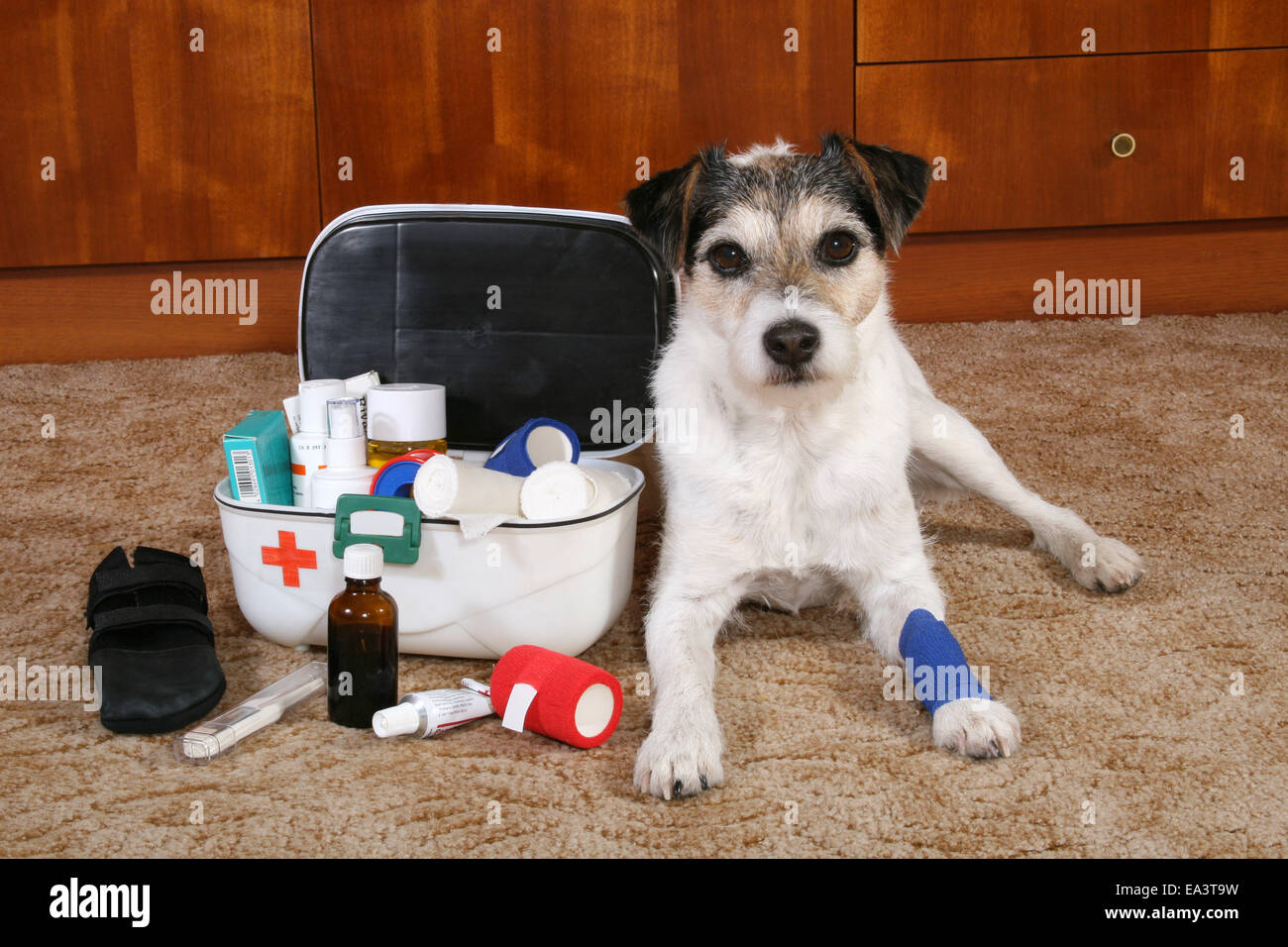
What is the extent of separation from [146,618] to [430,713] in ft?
1.59

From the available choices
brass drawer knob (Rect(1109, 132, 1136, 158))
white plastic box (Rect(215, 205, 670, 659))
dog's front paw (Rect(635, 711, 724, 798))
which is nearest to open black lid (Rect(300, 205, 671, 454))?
white plastic box (Rect(215, 205, 670, 659))

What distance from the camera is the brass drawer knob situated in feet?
10.4

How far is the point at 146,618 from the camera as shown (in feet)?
5.39

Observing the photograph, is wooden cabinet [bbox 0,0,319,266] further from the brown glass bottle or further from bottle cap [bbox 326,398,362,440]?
the brown glass bottle

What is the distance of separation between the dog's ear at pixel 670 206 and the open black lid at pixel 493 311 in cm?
22

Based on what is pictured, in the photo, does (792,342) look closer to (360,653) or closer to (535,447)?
(535,447)

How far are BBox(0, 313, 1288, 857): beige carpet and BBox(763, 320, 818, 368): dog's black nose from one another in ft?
1.62

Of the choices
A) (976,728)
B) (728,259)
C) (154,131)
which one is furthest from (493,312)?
(154,131)

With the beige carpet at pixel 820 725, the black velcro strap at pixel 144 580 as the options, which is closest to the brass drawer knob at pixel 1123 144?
the beige carpet at pixel 820 725

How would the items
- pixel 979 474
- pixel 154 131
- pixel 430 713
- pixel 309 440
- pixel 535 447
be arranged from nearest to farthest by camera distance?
pixel 430 713, pixel 309 440, pixel 535 447, pixel 979 474, pixel 154 131

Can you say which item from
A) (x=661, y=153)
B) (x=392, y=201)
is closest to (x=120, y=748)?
(x=392, y=201)

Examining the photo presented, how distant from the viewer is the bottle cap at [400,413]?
180 cm

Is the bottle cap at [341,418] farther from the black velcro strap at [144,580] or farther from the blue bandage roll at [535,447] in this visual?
the black velcro strap at [144,580]

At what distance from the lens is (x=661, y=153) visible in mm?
3188
